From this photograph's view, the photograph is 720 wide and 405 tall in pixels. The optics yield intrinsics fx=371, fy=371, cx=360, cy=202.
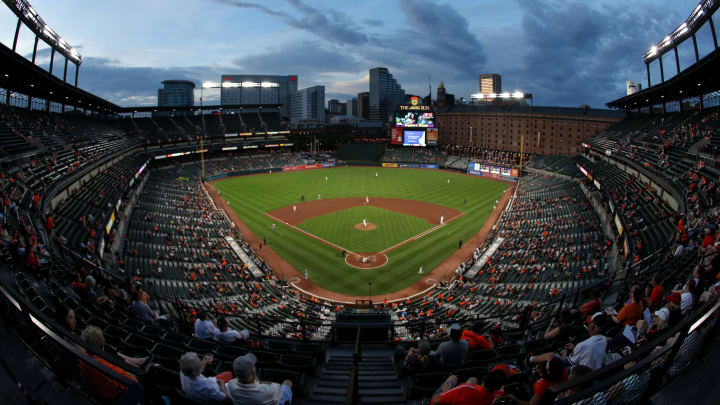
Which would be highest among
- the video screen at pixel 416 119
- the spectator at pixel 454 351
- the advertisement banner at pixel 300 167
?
the video screen at pixel 416 119

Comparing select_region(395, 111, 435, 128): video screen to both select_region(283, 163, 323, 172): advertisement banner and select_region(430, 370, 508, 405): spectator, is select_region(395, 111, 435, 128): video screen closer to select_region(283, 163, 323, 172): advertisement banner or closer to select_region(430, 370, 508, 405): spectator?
select_region(283, 163, 323, 172): advertisement banner

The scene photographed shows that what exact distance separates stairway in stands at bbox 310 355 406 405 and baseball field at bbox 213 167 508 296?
52.5 ft

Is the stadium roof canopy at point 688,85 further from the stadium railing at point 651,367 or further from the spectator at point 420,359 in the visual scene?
the spectator at point 420,359

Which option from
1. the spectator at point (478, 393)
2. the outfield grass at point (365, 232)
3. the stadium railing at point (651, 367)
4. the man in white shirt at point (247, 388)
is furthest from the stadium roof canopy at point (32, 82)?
the stadium railing at point (651, 367)

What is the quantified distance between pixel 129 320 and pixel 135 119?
260 feet

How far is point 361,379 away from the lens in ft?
25.6

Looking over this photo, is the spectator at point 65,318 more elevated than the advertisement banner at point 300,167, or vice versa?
the advertisement banner at point 300,167

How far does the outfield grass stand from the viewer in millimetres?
34344

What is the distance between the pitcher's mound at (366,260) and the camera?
2942cm

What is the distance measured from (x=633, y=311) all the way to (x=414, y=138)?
81.3m

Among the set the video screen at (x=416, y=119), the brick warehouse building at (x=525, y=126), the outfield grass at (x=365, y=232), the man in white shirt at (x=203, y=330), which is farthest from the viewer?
the brick warehouse building at (x=525, y=126)

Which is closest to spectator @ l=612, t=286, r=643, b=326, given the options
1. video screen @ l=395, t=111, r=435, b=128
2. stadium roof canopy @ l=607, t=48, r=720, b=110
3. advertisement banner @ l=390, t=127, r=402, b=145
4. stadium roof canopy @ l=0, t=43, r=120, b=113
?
stadium roof canopy @ l=607, t=48, r=720, b=110

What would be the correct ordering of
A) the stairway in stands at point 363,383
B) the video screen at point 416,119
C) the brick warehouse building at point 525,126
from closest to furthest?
the stairway in stands at point 363,383 → the video screen at point 416,119 → the brick warehouse building at point 525,126

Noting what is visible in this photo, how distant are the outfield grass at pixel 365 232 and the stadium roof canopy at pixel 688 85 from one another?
24.7m
